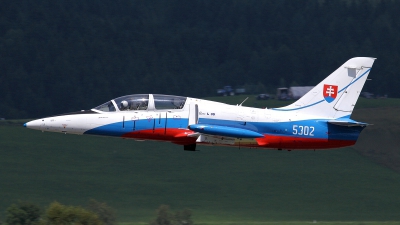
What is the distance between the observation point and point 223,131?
23.4 meters

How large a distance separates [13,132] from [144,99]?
6576 centimetres

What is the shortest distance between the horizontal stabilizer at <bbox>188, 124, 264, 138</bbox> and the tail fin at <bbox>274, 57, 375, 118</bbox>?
2237 millimetres

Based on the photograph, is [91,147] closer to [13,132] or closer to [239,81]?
[13,132]

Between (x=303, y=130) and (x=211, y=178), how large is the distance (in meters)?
49.9

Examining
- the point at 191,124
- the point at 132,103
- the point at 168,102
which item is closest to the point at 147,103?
the point at 132,103

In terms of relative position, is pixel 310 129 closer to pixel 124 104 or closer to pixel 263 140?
pixel 263 140

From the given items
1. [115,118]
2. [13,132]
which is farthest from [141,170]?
[115,118]

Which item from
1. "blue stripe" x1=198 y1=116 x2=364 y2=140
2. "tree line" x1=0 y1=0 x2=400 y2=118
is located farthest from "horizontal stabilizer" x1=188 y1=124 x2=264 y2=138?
"tree line" x1=0 y1=0 x2=400 y2=118

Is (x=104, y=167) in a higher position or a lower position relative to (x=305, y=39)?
lower

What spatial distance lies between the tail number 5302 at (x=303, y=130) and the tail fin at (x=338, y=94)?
A: 0.80 meters

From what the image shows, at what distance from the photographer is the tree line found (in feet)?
410

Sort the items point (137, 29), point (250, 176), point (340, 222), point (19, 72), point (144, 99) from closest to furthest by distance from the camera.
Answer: point (144, 99), point (340, 222), point (250, 176), point (19, 72), point (137, 29)

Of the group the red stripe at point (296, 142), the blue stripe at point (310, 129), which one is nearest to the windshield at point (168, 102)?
the blue stripe at point (310, 129)

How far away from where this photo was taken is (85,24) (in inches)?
5566
